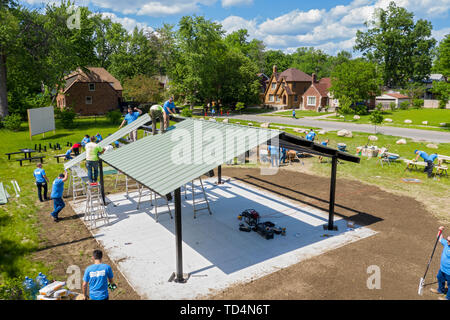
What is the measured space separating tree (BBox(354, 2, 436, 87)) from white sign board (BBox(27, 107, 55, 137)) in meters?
70.6

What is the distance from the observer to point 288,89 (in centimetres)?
6347

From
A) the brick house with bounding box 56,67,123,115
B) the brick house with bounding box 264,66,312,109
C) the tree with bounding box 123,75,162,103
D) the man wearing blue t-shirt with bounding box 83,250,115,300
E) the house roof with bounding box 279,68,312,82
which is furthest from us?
the house roof with bounding box 279,68,312,82

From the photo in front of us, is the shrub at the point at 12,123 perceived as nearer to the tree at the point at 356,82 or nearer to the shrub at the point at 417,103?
the tree at the point at 356,82

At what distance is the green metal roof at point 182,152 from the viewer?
777cm

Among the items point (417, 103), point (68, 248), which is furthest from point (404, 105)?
point (68, 248)

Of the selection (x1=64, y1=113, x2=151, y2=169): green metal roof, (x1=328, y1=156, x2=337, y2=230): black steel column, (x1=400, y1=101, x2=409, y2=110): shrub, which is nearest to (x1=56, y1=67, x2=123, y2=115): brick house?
(x1=64, y1=113, x2=151, y2=169): green metal roof

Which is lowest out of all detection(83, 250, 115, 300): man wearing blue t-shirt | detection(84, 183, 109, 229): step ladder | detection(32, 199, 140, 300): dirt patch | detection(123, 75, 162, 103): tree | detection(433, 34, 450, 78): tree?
detection(32, 199, 140, 300): dirt patch

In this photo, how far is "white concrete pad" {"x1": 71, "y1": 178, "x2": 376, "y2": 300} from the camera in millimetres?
8188

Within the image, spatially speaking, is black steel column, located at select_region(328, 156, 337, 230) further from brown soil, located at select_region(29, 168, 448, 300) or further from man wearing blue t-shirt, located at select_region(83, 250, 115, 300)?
man wearing blue t-shirt, located at select_region(83, 250, 115, 300)

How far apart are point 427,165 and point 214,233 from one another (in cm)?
1339

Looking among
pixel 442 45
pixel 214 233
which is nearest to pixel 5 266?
pixel 214 233

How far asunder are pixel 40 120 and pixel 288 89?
46086mm

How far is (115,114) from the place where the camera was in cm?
4072

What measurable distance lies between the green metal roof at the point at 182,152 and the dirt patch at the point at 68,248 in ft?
8.33
